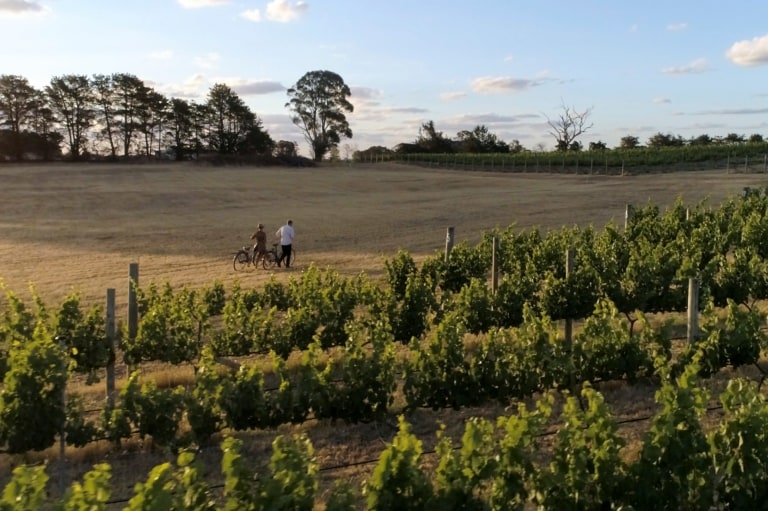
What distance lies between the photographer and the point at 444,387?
303 inches

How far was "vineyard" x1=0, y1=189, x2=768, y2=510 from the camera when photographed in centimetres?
472

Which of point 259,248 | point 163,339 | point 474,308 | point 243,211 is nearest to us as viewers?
point 163,339

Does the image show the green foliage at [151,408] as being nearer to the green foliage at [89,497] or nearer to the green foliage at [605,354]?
the green foliage at [89,497]

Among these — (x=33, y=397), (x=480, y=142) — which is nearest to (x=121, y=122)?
(x=480, y=142)

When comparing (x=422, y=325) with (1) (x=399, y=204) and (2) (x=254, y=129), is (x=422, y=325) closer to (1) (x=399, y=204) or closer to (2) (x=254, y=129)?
(1) (x=399, y=204)

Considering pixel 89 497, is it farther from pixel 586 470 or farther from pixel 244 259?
pixel 244 259

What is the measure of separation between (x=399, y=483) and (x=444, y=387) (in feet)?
10.2

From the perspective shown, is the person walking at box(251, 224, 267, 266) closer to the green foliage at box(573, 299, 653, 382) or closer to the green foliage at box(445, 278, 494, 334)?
the green foliage at box(445, 278, 494, 334)

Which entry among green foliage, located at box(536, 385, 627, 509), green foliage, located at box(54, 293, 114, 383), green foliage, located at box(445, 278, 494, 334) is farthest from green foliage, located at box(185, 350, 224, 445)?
green foliage, located at box(445, 278, 494, 334)

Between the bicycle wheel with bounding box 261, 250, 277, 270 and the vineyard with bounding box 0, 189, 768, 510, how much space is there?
23.3ft

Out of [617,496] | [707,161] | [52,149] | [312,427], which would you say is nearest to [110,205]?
[52,149]

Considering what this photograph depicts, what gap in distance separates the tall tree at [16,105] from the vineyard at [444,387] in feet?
194

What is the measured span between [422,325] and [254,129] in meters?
65.9

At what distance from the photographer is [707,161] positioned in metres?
57.3
